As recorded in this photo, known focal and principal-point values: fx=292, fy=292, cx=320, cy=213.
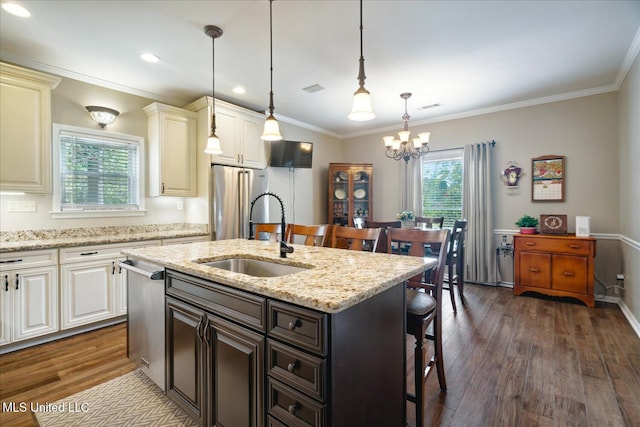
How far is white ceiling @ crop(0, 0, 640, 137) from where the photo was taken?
7.41ft

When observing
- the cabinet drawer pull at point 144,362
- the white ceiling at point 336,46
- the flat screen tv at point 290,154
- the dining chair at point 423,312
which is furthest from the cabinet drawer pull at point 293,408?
the flat screen tv at point 290,154

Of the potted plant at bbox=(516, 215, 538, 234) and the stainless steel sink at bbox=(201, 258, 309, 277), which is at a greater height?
the potted plant at bbox=(516, 215, 538, 234)

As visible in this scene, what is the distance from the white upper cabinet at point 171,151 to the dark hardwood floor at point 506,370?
5.59 feet

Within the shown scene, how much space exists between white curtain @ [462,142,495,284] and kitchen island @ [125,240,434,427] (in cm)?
348

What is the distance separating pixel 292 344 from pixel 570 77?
4.45m

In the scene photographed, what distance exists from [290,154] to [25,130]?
3055 mm

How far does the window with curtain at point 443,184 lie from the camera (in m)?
4.94

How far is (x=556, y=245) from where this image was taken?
374cm

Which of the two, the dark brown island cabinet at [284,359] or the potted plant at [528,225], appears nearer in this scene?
the dark brown island cabinet at [284,359]

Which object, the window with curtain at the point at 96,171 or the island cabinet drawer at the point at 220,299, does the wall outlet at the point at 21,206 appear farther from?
the island cabinet drawer at the point at 220,299

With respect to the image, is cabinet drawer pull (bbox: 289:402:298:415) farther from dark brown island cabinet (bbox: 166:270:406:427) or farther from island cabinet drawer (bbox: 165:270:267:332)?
island cabinet drawer (bbox: 165:270:267:332)

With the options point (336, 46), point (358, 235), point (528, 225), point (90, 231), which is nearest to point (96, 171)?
point (90, 231)

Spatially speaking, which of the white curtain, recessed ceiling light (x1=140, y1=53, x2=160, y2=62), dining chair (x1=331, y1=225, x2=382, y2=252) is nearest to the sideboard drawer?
the white curtain

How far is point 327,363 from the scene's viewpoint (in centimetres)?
99
